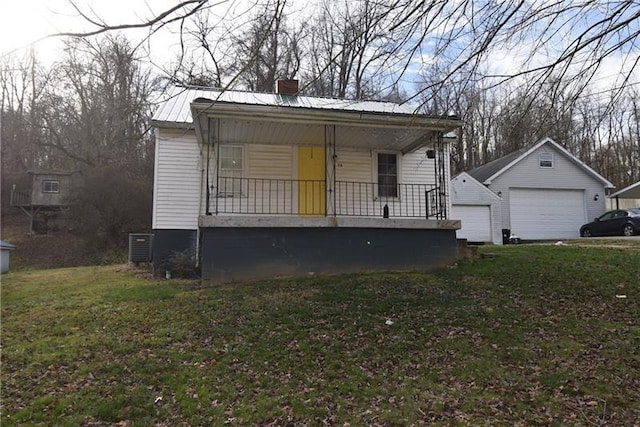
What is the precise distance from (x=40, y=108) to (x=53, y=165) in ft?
15.6

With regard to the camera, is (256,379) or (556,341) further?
(556,341)

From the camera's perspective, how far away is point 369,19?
4.57 m

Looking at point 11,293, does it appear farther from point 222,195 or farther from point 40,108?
point 40,108

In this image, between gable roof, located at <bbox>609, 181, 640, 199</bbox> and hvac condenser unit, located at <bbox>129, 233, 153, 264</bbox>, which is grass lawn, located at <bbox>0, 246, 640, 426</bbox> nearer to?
hvac condenser unit, located at <bbox>129, 233, 153, 264</bbox>

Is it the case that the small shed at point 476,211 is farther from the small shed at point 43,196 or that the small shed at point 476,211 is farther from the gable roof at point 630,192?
the small shed at point 43,196

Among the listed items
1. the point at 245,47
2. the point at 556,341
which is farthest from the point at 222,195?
the point at 556,341

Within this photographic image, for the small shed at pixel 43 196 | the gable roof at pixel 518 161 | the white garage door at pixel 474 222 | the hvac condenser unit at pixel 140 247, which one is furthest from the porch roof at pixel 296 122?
the small shed at pixel 43 196

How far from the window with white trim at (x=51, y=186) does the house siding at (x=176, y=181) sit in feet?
A: 55.0

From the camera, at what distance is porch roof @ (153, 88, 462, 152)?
27.8 ft

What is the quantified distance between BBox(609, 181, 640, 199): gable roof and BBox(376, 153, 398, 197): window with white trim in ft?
55.9

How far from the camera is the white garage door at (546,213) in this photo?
802 inches

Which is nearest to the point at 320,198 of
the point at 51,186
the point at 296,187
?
the point at 296,187

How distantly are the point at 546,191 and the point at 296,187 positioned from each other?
601 inches

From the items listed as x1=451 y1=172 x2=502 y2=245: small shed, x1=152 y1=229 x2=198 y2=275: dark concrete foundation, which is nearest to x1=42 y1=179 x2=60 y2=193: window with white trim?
x1=152 y1=229 x2=198 y2=275: dark concrete foundation
